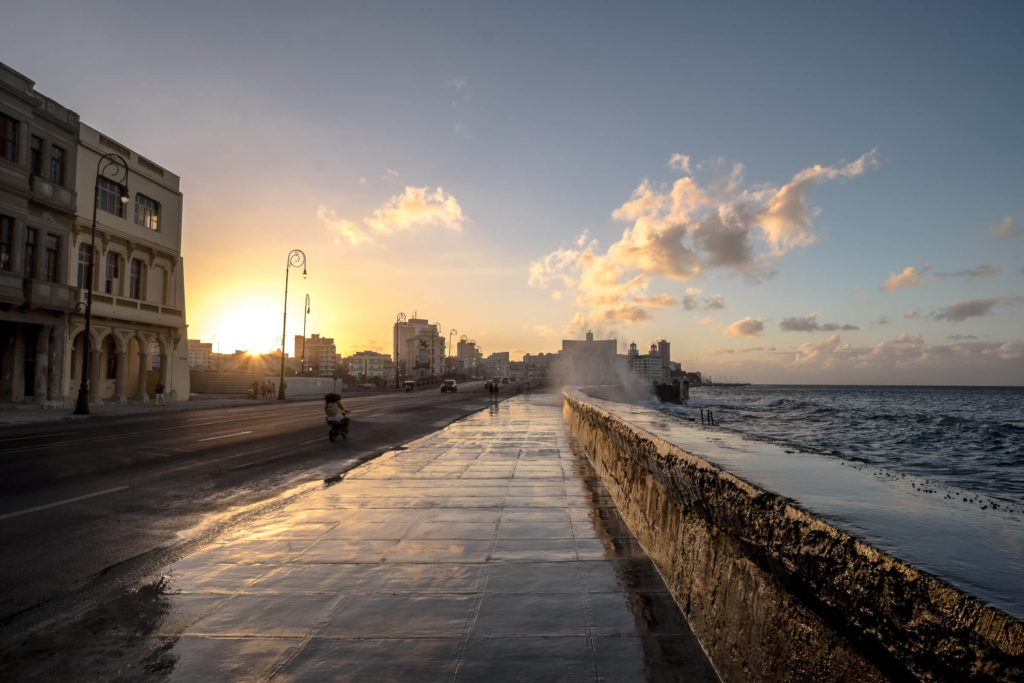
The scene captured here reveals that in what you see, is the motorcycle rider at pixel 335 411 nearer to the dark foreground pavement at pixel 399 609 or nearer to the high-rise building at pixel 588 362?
the dark foreground pavement at pixel 399 609

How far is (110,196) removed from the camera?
3319cm

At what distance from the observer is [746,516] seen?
252cm

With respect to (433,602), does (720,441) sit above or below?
above

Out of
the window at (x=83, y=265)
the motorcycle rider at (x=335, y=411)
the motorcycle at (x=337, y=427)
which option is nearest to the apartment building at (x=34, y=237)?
the window at (x=83, y=265)

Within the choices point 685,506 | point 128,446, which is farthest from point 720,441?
point 128,446

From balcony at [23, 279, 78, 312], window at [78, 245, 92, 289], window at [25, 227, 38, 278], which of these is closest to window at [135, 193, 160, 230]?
window at [78, 245, 92, 289]

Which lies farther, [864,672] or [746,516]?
[746,516]

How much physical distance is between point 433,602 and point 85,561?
3.49m

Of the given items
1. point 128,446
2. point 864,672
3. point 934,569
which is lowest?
point 128,446

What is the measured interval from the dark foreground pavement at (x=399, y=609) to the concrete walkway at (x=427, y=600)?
Answer: 1cm

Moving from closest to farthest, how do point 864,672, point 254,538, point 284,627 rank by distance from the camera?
point 864,672 → point 284,627 → point 254,538

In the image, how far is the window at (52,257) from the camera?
2827 cm

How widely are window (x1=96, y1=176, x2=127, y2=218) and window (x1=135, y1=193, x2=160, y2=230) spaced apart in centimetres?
130

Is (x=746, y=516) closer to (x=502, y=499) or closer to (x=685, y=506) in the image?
(x=685, y=506)
